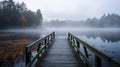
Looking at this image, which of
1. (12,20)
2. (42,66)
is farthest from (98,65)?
(12,20)

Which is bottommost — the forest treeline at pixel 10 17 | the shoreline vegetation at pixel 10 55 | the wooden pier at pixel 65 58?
the shoreline vegetation at pixel 10 55

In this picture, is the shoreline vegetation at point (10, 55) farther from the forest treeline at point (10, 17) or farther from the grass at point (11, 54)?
the forest treeline at point (10, 17)

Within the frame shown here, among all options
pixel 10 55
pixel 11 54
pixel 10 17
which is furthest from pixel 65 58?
pixel 10 17

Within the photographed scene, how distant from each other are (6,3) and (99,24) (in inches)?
4791

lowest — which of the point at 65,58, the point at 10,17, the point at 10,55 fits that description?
the point at 10,55

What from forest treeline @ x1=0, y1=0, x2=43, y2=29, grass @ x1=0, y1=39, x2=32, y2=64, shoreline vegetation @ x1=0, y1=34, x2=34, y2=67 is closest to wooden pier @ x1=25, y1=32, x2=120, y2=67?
shoreline vegetation @ x1=0, y1=34, x2=34, y2=67

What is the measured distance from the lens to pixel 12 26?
250ft

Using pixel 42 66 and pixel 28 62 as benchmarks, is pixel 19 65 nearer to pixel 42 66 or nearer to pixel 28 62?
pixel 42 66

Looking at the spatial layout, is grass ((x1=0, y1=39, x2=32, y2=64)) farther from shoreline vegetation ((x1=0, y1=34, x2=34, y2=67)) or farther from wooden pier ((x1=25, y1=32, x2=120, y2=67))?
wooden pier ((x1=25, y1=32, x2=120, y2=67))

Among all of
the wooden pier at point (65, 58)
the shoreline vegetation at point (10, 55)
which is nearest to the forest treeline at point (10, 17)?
the shoreline vegetation at point (10, 55)

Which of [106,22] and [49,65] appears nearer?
[49,65]

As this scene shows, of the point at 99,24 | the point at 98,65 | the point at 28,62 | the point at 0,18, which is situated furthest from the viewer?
the point at 99,24

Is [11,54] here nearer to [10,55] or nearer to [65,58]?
[10,55]

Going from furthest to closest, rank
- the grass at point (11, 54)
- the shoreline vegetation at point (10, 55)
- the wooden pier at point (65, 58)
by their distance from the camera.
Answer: the grass at point (11, 54) < the shoreline vegetation at point (10, 55) < the wooden pier at point (65, 58)
